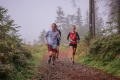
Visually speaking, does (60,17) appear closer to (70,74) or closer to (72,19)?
(72,19)

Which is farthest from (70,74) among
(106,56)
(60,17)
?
(60,17)

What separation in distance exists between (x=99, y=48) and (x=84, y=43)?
394cm

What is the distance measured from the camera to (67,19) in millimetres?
82500

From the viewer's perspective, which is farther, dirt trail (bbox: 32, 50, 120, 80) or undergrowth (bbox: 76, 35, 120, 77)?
undergrowth (bbox: 76, 35, 120, 77)

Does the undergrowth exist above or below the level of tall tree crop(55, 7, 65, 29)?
below

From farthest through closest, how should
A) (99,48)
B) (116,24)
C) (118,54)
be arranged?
(116,24)
(99,48)
(118,54)

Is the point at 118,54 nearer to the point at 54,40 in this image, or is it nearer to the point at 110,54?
the point at 110,54

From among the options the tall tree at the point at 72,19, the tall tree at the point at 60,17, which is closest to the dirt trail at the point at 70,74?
the tall tree at the point at 60,17

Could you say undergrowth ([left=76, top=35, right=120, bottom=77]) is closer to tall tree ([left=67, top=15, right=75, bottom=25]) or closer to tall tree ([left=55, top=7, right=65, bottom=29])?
tall tree ([left=55, top=7, right=65, bottom=29])

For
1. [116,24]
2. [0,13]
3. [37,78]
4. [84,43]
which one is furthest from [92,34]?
[37,78]

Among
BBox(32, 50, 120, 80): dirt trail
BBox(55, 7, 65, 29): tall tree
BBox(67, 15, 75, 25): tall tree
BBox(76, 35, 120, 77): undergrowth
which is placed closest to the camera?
BBox(32, 50, 120, 80): dirt trail

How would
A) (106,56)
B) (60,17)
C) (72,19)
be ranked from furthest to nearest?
(72,19)
(60,17)
(106,56)

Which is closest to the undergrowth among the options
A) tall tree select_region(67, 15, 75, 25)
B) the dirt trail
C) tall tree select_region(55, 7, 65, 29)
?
the dirt trail

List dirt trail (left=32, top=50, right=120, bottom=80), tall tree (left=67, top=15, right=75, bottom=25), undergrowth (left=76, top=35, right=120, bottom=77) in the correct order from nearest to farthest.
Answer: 1. dirt trail (left=32, top=50, right=120, bottom=80)
2. undergrowth (left=76, top=35, right=120, bottom=77)
3. tall tree (left=67, top=15, right=75, bottom=25)
